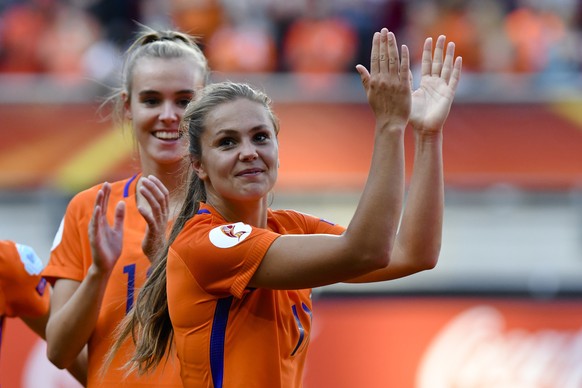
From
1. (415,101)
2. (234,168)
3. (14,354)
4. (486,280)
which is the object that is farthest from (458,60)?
(486,280)

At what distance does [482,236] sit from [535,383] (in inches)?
93.3

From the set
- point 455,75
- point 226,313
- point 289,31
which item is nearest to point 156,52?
point 455,75

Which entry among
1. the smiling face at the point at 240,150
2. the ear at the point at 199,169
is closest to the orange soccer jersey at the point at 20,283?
the ear at the point at 199,169

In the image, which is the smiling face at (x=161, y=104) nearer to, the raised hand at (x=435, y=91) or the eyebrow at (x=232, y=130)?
the eyebrow at (x=232, y=130)

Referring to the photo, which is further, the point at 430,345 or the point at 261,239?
the point at 430,345

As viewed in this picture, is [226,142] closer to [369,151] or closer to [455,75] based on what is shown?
[455,75]

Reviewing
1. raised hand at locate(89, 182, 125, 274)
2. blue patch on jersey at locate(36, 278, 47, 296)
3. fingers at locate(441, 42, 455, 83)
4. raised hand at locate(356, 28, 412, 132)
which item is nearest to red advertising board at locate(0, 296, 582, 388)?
Result: blue patch on jersey at locate(36, 278, 47, 296)

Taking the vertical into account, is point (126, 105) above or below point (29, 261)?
above

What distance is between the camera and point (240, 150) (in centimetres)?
343

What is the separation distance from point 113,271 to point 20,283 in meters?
0.46

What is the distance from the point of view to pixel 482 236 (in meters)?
10.9

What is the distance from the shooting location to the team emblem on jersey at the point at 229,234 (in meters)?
3.34

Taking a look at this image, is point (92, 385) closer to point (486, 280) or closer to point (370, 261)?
point (370, 261)

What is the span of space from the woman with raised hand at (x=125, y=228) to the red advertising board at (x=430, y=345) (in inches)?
163
